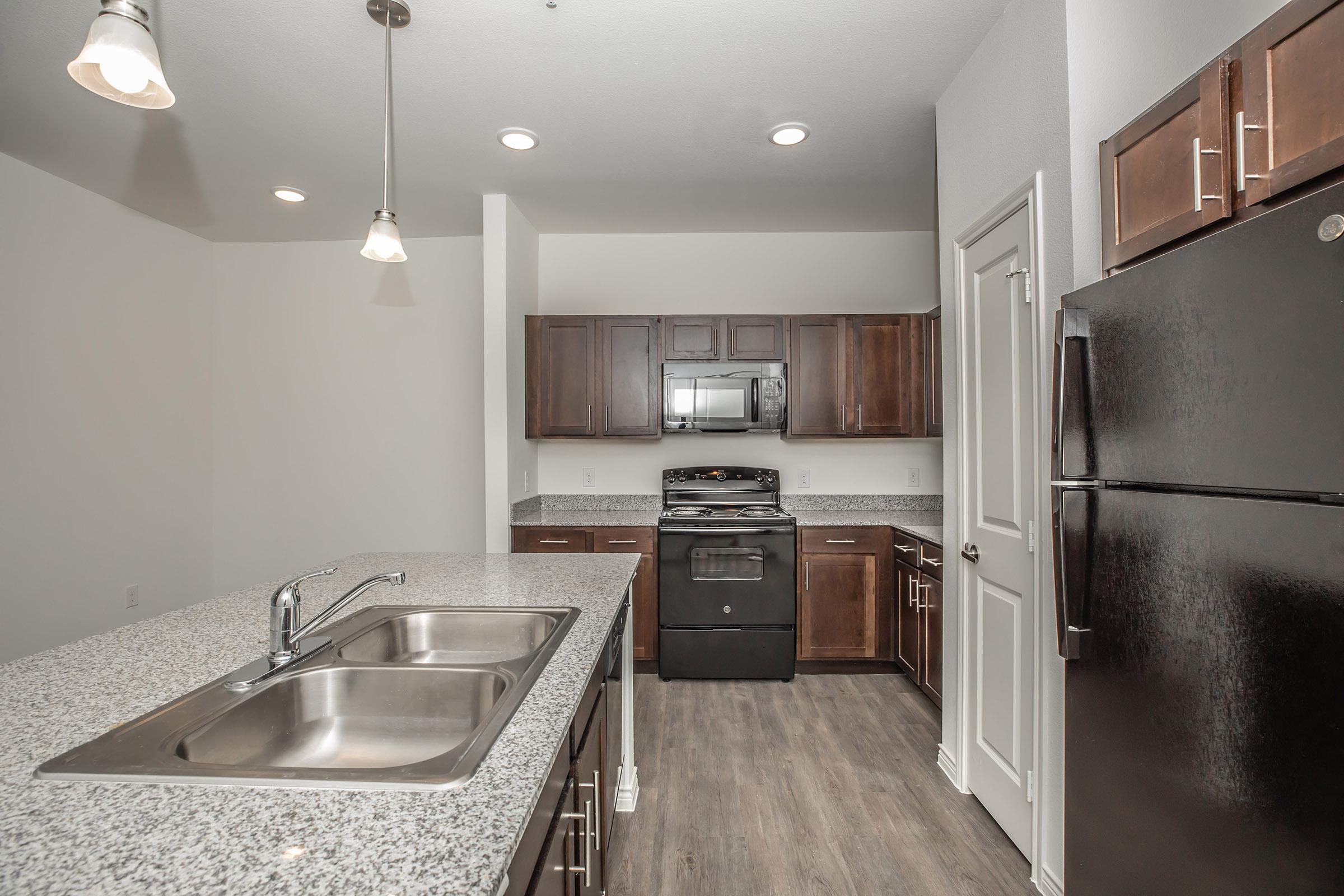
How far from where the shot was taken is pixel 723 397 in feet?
12.1


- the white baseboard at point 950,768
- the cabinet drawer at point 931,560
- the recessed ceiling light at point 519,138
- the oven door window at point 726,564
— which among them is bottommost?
the white baseboard at point 950,768

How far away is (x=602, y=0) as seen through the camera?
186 centimetres

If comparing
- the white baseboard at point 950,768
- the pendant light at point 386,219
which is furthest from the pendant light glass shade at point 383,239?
the white baseboard at point 950,768

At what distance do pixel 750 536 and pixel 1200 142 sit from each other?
2494mm

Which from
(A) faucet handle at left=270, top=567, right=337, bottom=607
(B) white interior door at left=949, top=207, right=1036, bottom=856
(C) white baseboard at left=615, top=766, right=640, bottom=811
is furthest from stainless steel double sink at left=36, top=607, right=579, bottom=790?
(B) white interior door at left=949, top=207, right=1036, bottom=856

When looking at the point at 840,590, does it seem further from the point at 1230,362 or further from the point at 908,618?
the point at 1230,362

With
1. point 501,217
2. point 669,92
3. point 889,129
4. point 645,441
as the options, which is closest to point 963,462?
point 889,129

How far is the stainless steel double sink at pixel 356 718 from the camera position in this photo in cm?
78

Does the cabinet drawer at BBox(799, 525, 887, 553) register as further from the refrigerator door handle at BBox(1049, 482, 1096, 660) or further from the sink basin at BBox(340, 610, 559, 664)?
the sink basin at BBox(340, 610, 559, 664)

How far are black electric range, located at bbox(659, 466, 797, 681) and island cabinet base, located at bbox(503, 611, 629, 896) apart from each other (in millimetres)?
1585

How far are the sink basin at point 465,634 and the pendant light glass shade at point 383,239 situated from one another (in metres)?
1.04

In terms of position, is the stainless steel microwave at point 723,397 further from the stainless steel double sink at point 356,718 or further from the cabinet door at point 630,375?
the stainless steel double sink at point 356,718

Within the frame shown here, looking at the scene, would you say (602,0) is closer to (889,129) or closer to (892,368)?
(889,129)

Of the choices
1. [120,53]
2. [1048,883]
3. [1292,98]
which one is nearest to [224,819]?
[120,53]
